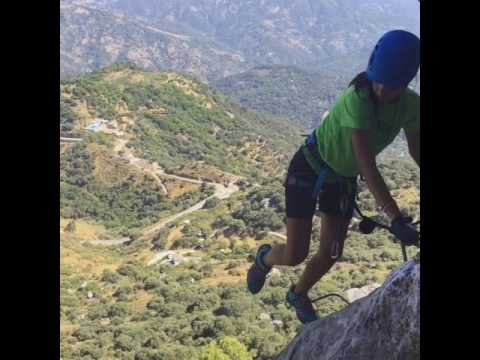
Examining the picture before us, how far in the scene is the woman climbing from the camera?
112 inches

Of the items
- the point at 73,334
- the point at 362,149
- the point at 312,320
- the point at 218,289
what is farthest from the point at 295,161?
the point at 218,289

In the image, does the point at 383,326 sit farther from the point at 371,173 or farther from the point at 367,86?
the point at 367,86

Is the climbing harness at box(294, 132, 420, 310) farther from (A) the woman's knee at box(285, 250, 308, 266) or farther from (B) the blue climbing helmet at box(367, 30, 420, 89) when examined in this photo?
(B) the blue climbing helmet at box(367, 30, 420, 89)

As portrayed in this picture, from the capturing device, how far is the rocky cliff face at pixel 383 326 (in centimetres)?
257

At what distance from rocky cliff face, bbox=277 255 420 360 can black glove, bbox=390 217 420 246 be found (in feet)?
0.32

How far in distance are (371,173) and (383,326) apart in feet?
2.63

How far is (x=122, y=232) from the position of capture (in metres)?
46.5

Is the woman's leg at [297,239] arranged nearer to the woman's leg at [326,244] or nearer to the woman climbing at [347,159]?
the woman climbing at [347,159]

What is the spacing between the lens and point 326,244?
3.95 m

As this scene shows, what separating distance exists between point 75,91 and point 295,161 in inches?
2863

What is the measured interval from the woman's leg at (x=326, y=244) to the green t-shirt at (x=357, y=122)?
1.35 feet

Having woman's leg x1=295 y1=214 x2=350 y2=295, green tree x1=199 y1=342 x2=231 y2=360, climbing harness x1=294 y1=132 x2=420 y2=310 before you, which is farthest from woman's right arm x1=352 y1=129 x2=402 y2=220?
green tree x1=199 y1=342 x2=231 y2=360

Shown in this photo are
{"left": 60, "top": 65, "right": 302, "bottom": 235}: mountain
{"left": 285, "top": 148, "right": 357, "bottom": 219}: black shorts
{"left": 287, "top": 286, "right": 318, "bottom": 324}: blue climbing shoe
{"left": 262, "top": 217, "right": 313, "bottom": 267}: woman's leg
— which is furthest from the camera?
{"left": 60, "top": 65, "right": 302, "bottom": 235}: mountain
